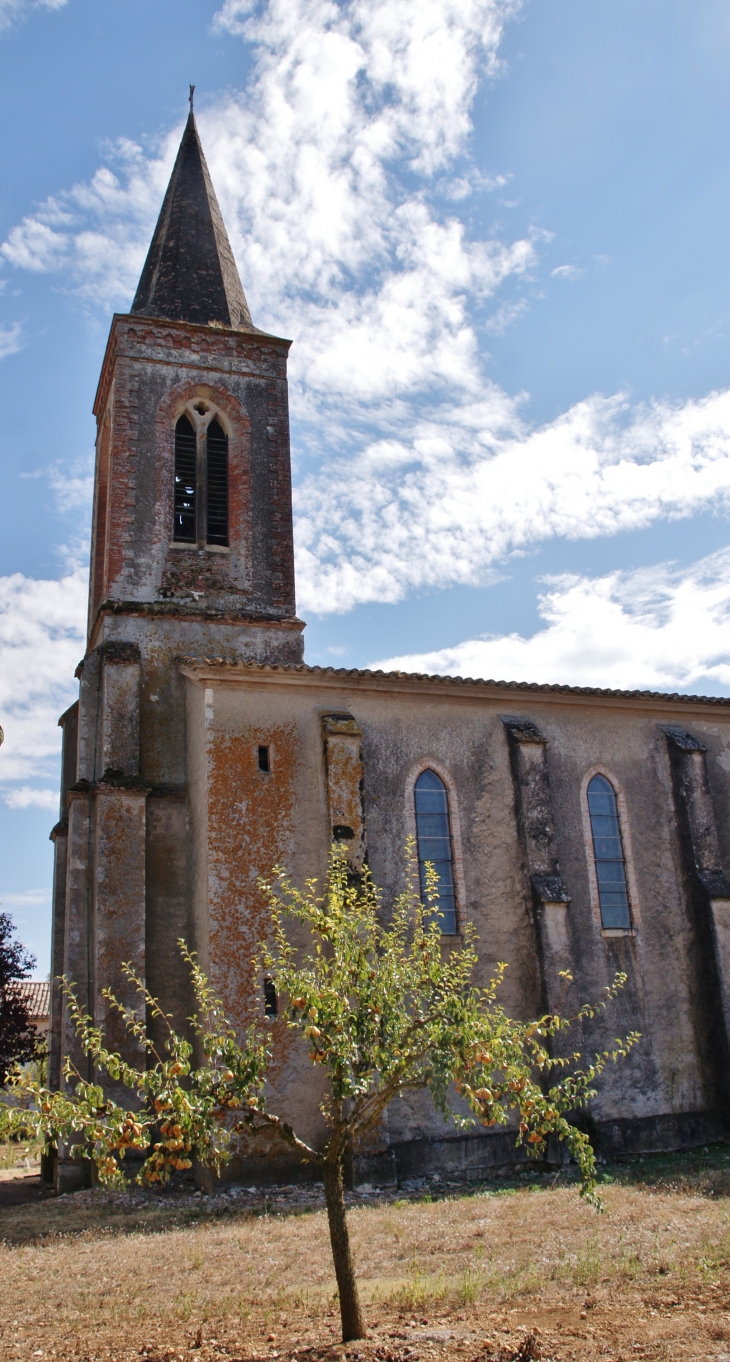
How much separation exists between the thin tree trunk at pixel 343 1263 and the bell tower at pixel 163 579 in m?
8.77

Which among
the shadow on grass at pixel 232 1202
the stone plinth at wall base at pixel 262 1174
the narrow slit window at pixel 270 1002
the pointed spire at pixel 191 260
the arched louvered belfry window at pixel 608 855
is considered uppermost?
the pointed spire at pixel 191 260

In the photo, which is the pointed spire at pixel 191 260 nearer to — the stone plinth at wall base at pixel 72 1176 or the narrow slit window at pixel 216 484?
the narrow slit window at pixel 216 484

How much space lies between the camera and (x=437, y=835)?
16.6 metres

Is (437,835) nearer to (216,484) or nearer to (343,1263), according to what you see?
(216,484)

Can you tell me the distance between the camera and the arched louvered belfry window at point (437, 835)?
16266 mm

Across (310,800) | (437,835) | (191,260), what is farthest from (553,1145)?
(191,260)

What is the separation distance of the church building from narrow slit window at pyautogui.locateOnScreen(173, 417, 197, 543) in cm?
4

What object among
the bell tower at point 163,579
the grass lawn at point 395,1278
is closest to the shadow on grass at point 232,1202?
the grass lawn at point 395,1278

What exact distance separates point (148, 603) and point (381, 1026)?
12671 millimetres

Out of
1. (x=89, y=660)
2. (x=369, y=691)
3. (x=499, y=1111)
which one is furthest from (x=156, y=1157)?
(x=89, y=660)

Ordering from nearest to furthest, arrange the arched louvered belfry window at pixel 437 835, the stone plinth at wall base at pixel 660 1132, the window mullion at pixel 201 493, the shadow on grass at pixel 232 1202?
the shadow on grass at pixel 232 1202 → the stone plinth at wall base at pixel 660 1132 → the arched louvered belfry window at pixel 437 835 → the window mullion at pixel 201 493

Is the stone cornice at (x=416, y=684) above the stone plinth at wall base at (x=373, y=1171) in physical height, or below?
above

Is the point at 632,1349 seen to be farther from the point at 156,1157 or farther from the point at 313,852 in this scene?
the point at 313,852

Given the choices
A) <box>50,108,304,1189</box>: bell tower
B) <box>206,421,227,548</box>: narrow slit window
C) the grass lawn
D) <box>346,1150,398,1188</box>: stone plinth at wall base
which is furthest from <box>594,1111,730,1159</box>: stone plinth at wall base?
<box>206,421,227,548</box>: narrow slit window
